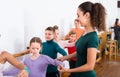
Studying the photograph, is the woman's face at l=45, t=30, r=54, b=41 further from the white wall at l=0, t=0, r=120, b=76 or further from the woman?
the woman

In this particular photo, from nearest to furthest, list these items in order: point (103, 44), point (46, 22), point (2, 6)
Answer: point (2, 6) → point (46, 22) → point (103, 44)

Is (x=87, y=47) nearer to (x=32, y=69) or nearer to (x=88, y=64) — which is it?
(x=88, y=64)

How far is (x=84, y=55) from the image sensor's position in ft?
6.85

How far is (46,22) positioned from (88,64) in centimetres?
207

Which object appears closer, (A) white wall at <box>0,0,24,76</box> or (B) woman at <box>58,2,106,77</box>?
(B) woman at <box>58,2,106,77</box>

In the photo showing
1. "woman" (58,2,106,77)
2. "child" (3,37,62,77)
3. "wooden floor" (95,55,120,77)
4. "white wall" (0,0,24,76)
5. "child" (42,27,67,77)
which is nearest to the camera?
"woman" (58,2,106,77)

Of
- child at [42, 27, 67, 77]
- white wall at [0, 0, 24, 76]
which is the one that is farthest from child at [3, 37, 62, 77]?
child at [42, 27, 67, 77]

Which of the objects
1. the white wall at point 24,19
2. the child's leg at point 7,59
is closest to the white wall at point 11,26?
the white wall at point 24,19

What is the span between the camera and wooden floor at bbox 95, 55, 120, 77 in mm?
5604

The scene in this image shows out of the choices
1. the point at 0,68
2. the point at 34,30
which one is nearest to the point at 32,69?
the point at 0,68

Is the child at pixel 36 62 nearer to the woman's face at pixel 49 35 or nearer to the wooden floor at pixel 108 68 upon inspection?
the woman's face at pixel 49 35

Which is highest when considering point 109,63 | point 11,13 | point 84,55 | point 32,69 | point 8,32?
point 11,13

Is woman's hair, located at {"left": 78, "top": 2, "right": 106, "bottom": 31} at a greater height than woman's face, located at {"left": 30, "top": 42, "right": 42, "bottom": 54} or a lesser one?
greater

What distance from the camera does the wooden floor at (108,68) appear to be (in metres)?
5.60
